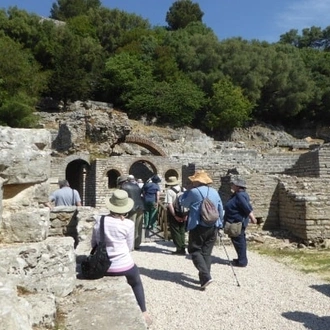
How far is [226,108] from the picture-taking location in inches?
1591

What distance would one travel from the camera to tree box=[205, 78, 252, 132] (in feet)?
132

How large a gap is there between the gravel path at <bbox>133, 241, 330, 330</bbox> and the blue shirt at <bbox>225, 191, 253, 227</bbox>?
80 centimetres

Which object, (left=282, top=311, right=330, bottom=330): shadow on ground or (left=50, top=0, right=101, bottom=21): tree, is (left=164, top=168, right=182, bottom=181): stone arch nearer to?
(left=282, top=311, right=330, bottom=330): shadow on ground

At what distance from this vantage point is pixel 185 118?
39.2 metres

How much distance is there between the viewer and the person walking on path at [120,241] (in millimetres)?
4324

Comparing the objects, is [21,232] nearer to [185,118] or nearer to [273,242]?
[273,242]

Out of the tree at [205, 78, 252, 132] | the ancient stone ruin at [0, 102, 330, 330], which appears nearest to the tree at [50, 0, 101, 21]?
the tree at [205, 78, 252, 132]

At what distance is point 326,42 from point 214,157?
139 ft

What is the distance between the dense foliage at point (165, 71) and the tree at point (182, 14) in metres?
9.25

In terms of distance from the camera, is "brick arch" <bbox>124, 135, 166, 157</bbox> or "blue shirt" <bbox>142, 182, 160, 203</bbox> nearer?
"blue shirt" <bbox>142, 182, 160, 203</bbox>

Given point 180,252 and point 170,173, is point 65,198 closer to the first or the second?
point 180,252

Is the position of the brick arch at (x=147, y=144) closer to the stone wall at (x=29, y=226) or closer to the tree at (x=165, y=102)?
the tree at (x=165, y=102)

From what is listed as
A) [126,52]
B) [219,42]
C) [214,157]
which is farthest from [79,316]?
[219,42]

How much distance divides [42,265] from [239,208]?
477 cm
